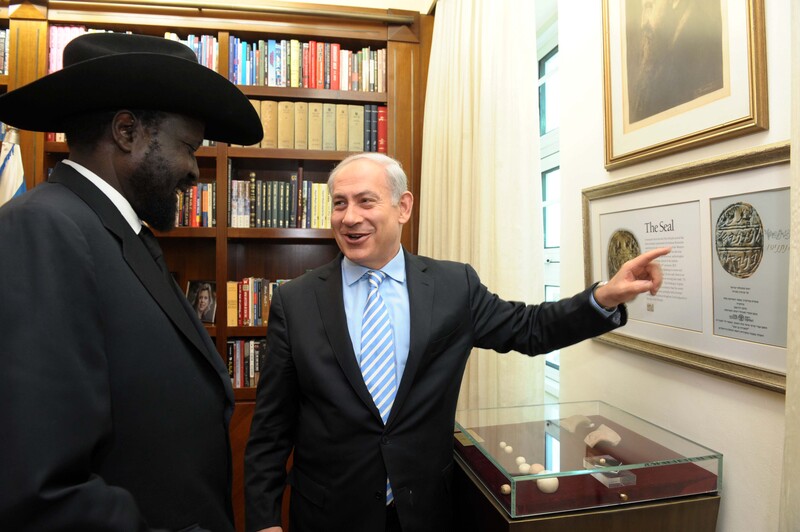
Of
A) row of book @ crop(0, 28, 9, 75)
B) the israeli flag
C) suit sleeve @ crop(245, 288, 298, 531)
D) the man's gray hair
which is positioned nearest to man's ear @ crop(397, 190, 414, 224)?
the man's gray hair

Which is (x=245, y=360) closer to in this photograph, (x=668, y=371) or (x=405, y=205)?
(x=405, y=205)

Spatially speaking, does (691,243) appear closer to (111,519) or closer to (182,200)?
(111,519)

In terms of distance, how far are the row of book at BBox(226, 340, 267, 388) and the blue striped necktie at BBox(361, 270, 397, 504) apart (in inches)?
62.8

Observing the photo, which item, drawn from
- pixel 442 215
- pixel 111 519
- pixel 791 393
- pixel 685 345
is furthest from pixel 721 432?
pixel 442 215

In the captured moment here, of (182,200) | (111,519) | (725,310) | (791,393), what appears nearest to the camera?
(111,519)

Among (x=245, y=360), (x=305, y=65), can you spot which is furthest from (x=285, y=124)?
(x=245, y=360)

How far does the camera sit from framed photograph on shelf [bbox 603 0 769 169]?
3.50 ft

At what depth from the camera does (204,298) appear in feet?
9.51

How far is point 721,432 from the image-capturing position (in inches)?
46.2

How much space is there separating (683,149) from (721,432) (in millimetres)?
690

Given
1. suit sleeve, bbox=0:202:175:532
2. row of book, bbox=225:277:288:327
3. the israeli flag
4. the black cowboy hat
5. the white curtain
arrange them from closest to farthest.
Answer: suit sleeve, bbox=0:202:175:532, the black cowboy hat, the white curtain, the israeli flag, row of book, bbox=225:277:288:327

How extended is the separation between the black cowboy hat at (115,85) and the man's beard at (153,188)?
3.9 inches

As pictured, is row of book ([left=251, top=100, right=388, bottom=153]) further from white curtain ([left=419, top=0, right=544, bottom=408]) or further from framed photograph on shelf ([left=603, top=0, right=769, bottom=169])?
framed photograph on shelf ([left=603, top=0, right=769, bottom=169])

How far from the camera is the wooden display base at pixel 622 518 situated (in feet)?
3.42
